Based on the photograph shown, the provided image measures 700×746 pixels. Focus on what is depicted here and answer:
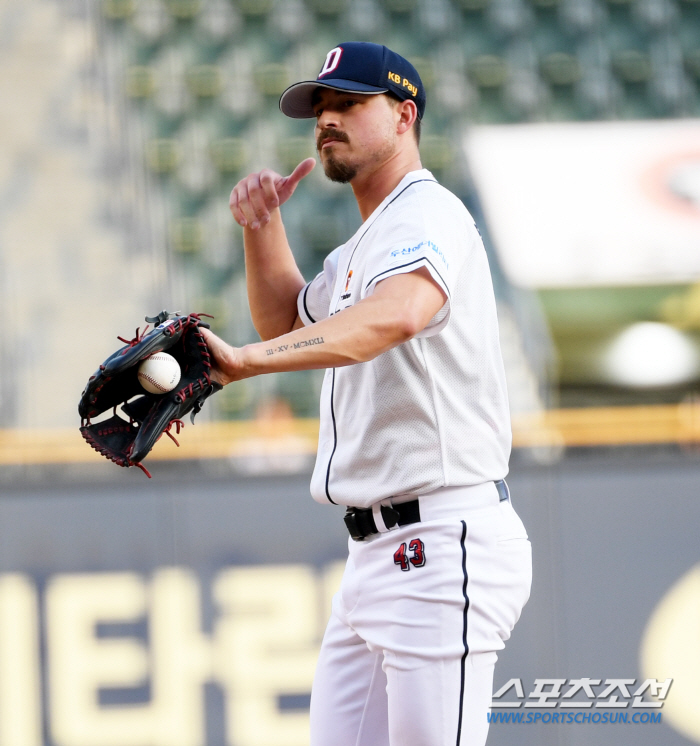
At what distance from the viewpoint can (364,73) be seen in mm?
2055

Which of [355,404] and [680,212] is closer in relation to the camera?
[355,404]

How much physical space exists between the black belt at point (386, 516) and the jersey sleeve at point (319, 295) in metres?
0.61

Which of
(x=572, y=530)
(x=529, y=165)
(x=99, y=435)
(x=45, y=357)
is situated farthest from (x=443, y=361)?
(x=529, y=165)

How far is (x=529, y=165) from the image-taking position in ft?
21.1

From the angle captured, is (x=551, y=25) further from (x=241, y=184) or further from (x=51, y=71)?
(x=241, y=184)

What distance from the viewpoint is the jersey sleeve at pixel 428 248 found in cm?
179

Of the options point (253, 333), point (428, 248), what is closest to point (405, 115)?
point (428, 248)

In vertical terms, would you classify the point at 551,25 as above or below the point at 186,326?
above

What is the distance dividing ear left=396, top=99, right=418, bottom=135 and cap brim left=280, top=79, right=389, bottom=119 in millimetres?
76

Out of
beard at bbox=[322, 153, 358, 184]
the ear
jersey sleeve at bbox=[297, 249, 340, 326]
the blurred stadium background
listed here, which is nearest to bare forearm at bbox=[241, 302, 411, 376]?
beard at bbox=[322, 153, 358, 184]

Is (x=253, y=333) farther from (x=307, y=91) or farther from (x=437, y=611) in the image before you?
(x=437, y=611)

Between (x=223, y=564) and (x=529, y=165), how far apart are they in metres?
3.57

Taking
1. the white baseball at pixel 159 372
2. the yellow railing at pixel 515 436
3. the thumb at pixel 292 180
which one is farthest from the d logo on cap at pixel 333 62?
the yellow railing at pixel 515 436

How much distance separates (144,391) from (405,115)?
81cm
